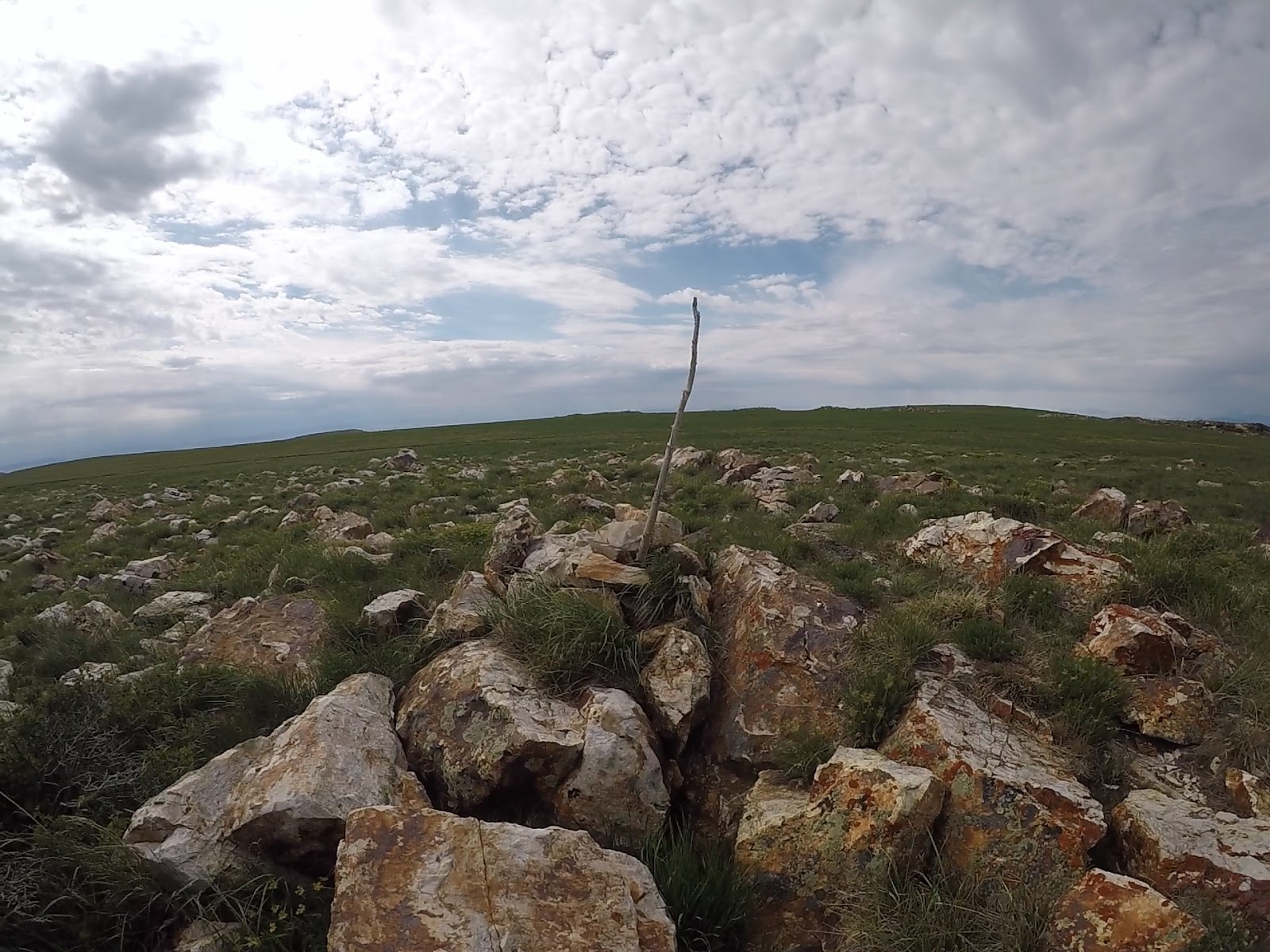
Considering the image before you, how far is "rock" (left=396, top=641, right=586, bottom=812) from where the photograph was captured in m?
5.21

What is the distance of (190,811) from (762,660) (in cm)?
471

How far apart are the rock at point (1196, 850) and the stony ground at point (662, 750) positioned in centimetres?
2

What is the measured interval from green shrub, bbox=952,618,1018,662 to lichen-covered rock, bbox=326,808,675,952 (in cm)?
392

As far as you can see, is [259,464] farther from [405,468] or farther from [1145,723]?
[1145,723]

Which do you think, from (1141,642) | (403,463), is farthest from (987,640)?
(403,463)

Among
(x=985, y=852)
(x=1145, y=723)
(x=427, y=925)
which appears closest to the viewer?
(x=427, y=925)

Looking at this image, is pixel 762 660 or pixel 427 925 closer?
pixel 427 925

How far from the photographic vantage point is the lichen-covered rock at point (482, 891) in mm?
3693

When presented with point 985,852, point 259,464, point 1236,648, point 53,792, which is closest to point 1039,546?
point 1236,648

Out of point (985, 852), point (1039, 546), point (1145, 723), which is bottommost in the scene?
point (985, 852)

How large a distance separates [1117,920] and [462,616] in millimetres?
5775

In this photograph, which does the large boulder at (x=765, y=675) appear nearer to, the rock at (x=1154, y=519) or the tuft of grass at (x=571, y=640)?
the tuft of grass at (x=571, y=640)

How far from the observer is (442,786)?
5.30 m

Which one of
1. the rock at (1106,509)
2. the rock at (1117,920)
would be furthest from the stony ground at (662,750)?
the rock at (1106,509)
